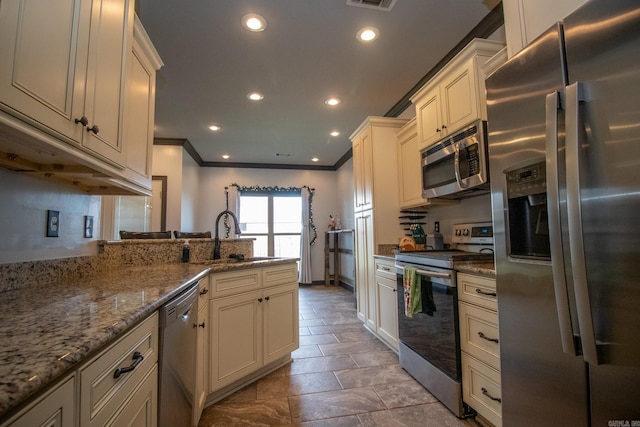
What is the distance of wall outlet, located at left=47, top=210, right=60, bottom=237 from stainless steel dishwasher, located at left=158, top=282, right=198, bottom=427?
0.71m

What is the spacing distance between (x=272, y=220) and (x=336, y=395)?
16.1ft

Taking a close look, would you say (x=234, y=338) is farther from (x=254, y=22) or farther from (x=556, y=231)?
(x=254, y=22)

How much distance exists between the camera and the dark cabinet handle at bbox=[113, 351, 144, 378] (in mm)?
766

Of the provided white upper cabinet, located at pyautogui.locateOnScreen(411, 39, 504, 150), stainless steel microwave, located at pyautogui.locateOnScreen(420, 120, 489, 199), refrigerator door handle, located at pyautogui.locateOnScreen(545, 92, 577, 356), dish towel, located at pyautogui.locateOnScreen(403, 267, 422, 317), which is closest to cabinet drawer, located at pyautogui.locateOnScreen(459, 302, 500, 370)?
dish towel, located at pyautogui.locateOnScreen(403, 267, 422, 317)

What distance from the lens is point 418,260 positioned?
2227 millimetres

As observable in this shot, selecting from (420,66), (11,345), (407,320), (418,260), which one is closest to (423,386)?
(407,320)

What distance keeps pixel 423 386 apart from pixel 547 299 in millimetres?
1421

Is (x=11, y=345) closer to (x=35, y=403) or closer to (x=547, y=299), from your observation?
(x=35, y=403)

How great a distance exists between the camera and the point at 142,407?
0.93 metres

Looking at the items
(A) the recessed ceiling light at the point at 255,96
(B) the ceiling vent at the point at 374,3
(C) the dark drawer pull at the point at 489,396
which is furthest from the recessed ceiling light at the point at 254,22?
(C) the dark drawer pull at the point at 489,396

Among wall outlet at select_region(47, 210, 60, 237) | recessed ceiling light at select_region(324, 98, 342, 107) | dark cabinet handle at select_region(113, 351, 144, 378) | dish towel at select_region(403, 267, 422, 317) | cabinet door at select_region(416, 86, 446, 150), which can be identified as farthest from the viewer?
recessed ceiling light at select_region(324, 98, 342, 107)

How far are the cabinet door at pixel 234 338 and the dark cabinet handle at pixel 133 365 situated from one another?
1.05m

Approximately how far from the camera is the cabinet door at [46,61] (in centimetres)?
79

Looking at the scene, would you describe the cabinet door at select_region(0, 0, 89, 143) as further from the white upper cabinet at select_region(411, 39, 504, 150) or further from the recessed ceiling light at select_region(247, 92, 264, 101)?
the recessed ceiling light at select_region(247, 92, 264, 101)
